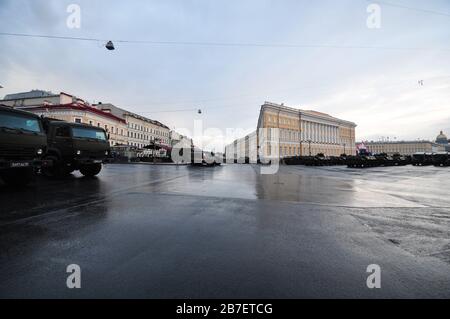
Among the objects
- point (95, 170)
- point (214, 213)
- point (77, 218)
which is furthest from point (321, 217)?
point (95, 170)

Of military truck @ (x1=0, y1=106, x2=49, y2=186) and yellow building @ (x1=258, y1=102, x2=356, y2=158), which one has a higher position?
yellow building @ (x1=258, y1=102, x2=356, y2=158)

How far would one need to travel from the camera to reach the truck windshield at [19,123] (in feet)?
24.5

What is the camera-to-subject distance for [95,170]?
42.4ft

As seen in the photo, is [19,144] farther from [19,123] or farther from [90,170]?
[90,170]

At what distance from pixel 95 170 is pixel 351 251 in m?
13.2

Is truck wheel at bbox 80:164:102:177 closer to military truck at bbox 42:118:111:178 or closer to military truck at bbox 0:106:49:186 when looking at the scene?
military truck at bbox 42:118:111:178

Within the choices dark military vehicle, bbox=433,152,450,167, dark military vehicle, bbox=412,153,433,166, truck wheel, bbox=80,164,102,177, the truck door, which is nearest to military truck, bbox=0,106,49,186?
the truck door

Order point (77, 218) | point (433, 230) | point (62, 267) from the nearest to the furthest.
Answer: point (62, 267)
point (433, 230)
point (77, 218)

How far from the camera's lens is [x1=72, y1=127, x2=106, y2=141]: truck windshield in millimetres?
11037

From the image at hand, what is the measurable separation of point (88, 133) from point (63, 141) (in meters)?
1.14

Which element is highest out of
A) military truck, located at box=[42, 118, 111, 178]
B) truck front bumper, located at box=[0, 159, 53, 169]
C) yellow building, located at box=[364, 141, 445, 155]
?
yellow building, located at box=[364, 141, 445, 155]

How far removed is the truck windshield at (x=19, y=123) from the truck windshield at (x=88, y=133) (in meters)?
2.10

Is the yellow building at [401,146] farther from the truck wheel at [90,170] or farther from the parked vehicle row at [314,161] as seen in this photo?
the truck wheel at [90,170]
